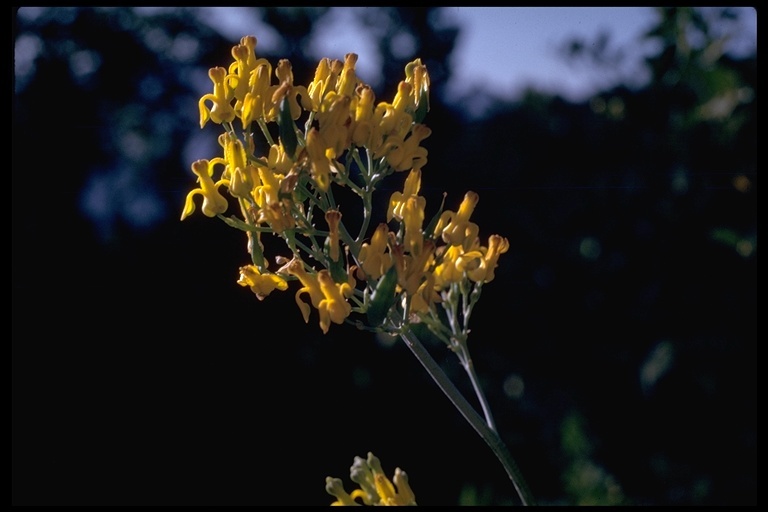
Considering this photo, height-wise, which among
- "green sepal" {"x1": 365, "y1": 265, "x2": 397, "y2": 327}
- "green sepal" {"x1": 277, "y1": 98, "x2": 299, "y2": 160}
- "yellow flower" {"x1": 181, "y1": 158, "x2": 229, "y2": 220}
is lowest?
"green sepal" {"x1": 365, "y1": 265, "x2": 397, "y2": 327}


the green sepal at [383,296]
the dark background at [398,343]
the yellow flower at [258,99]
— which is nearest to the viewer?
the green sepal at [383,296]

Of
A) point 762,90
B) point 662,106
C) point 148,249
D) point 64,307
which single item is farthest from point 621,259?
point 64,307

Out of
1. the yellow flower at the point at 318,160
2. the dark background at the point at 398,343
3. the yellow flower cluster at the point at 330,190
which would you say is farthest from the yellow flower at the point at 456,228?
the dark background at the point at 398,343

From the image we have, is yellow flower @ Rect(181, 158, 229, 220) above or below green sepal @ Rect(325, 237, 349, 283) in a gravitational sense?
above

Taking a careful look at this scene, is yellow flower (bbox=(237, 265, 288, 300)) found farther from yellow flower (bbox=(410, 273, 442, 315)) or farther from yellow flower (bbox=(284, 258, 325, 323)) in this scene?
yellow flower (bbox=(410, 273, 442, 315))

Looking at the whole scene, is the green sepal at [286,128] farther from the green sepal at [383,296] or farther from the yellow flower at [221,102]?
the green sepal at [383,296]

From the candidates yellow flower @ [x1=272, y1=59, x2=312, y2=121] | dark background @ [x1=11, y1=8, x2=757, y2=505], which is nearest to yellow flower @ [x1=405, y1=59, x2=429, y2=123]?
yellow flower @ [x1=272, y1=59, x2=312, y2=121]

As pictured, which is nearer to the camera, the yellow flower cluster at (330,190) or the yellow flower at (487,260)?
the yellow flower cluster at (330,190)

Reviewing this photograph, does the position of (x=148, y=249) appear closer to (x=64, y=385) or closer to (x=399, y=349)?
(x=64, y=385)
